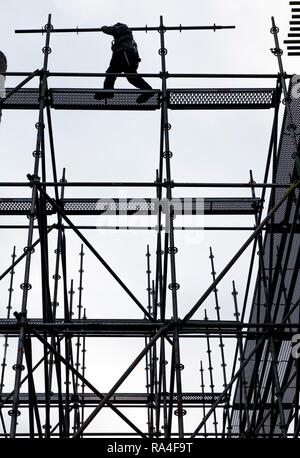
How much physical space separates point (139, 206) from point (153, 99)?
1.72 meters

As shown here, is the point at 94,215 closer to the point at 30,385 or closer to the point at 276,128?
the point at 276,128

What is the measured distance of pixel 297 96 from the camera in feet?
31.9

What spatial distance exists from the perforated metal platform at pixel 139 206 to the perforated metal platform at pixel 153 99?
1.52 m

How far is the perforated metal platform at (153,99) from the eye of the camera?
1000cm

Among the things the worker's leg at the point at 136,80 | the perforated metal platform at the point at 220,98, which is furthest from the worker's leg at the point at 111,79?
the perforated metal platform at the point at 220,98

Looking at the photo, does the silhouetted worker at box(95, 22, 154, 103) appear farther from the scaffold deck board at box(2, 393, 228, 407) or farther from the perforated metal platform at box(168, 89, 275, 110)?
the scaffold deck board at box(2, 393, 228, 407)

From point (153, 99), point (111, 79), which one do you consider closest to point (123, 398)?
point (153, 99)

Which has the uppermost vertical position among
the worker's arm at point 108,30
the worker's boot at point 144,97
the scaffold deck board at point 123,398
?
the worker's arm at point 108,30

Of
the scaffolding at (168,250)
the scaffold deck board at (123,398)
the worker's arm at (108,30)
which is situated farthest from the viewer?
the scaffold deck board at (123,398)

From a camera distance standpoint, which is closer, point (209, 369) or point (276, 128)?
point (276, 128)

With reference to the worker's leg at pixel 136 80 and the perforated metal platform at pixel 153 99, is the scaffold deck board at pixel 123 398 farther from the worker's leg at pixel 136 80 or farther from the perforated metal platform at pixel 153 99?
the worker's leg at pixel 136 80

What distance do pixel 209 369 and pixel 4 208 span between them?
5.98m

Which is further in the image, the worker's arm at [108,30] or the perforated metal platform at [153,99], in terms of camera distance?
the worker's arm at [108,30]
